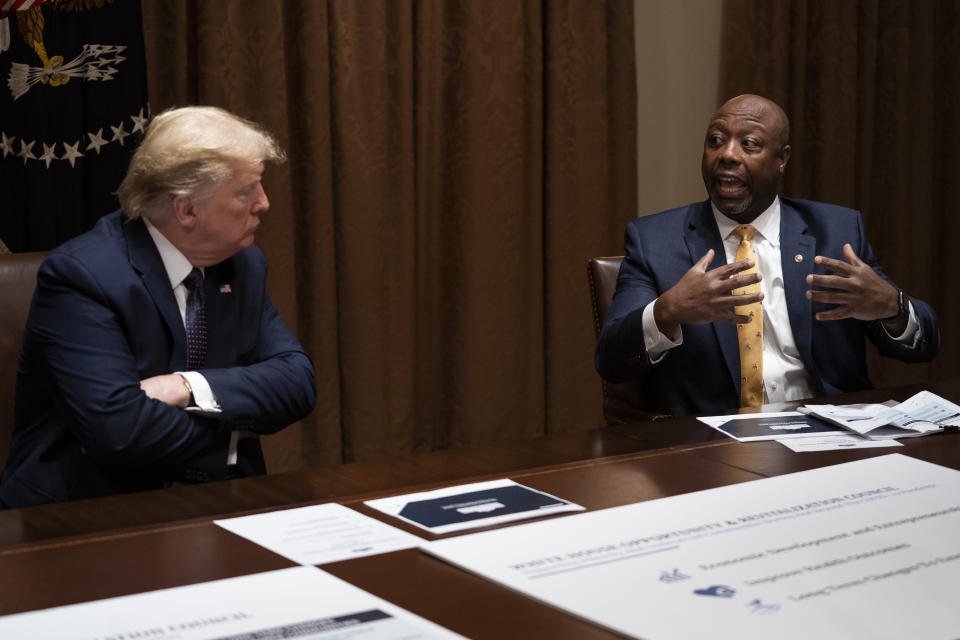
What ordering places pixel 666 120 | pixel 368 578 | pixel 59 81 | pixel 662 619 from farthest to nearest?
pixel 666 120 < pixel 59 81 < pixel 368 578 < pixel 662 619

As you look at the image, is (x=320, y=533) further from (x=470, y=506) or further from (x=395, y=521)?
(x=470, y=506)

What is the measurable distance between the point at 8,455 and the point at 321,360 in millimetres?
1712

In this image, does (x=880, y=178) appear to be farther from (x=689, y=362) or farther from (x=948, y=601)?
(x=948, y=601)

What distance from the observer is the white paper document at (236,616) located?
104cm

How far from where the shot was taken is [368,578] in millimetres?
1207

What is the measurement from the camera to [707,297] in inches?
93.7

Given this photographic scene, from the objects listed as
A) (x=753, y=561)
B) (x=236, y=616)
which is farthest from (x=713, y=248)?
(x=236, y=616)

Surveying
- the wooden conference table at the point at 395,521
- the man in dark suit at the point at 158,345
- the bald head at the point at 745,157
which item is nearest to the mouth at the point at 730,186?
the bald head at the point at 745,157

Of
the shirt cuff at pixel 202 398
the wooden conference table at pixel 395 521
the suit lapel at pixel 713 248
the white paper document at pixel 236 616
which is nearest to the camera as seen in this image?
the white paper document at pixel 236 616

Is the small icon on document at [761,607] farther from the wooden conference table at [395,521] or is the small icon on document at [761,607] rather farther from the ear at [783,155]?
the ear at [783,155]

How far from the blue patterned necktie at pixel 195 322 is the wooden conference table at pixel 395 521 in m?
0.63

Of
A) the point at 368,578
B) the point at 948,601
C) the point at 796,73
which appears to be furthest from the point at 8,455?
the point at 796,73

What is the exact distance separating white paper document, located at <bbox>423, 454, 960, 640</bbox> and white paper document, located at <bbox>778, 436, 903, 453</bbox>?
0.23 meters

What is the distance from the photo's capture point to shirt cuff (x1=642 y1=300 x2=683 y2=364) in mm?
2545
